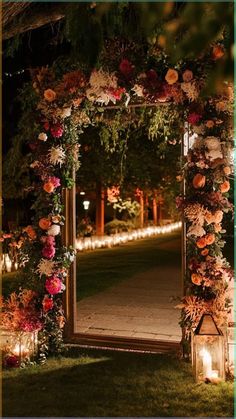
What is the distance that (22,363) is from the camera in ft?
20.3

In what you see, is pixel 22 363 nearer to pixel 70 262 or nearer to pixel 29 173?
pixel 70 262

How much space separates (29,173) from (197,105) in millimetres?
11645

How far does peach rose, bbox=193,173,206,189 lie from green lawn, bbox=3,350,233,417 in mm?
1937

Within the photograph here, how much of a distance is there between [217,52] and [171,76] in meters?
0.52

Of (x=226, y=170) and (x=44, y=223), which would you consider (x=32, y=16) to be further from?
(x=226, y=170)

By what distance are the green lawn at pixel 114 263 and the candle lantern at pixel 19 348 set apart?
4.25 metres

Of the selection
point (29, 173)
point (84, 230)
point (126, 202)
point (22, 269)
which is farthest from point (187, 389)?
point (126, 202)

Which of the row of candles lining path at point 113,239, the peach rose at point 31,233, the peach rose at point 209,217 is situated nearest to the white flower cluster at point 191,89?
the peach rose at point 209,217

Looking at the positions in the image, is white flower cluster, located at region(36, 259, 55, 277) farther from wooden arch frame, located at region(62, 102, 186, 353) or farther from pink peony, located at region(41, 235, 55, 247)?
wooden arch frame, located at region(62, 102, 186, 353)

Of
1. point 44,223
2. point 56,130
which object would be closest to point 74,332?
point 44,223

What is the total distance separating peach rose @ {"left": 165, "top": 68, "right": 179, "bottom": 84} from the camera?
5.84 m

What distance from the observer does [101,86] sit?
6152mm

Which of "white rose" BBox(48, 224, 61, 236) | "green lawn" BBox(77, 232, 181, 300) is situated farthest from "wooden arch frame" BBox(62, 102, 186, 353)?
"green lawn" BBox(77, 232, 181, 300)

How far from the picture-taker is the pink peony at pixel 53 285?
639 centimetres
